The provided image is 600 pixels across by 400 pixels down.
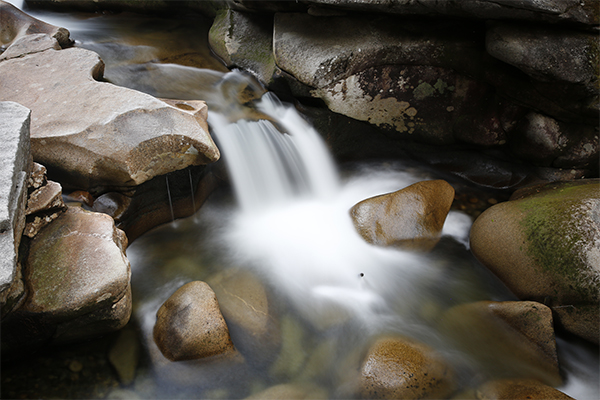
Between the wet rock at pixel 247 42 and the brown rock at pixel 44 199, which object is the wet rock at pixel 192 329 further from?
the wet rock at pixel 247 42

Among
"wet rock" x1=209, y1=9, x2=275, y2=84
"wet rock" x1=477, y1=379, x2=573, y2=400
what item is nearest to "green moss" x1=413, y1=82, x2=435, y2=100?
"wet rock" x1=209, y1=9, x2=275, y2=84

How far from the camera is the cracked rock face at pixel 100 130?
3225 mm

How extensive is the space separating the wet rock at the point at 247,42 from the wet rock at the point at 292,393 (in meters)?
4.22

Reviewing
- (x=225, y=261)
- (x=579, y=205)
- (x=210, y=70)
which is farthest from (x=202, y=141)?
(x=579, y=205)

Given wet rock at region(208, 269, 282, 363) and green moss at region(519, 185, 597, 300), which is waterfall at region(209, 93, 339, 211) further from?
green moss at region(519, 185, 597, 300)

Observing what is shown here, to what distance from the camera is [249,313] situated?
3168 mm

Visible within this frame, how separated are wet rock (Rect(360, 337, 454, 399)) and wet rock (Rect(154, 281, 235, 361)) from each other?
111 centimetres

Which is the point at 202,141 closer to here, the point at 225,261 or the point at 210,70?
the point at 225,261

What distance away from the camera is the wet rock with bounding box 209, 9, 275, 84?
555cm

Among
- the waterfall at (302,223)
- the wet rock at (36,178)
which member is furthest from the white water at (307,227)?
the wet rock at (36,178)

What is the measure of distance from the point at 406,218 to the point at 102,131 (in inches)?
126

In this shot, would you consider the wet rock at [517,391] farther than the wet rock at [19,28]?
No

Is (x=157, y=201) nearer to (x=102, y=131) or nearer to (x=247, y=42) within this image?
(x=102, y=131)

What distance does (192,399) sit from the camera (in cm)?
262
